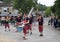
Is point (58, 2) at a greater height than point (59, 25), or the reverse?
point (58, 2)

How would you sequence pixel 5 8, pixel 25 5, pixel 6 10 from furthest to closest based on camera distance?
pixel 6 10, pixel 5 8, pixel 25 5

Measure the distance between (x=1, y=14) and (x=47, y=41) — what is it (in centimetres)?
8209

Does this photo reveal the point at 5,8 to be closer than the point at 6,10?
Yes

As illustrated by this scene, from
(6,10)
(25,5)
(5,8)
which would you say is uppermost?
(25,5)

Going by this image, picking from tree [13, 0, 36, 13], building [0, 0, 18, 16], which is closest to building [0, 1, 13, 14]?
building [0, 0, 18, 16]

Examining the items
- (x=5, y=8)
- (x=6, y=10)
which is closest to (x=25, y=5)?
(x=5, y=8)

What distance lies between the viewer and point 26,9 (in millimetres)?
71000

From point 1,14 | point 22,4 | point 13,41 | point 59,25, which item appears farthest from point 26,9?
point 13,41

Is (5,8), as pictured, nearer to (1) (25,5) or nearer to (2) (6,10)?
(2) (6,10)

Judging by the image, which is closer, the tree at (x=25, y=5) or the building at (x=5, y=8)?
the tree at (x=25, y=5)

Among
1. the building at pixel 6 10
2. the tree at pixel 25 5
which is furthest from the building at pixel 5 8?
the tree at pixel 25 5

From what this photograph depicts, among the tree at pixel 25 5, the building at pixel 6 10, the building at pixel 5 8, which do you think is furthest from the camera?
the building at pixel 5 8

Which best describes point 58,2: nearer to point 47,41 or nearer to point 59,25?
point 59,25

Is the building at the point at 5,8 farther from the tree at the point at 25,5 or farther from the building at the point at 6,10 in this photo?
the tree at the point at 25,5
